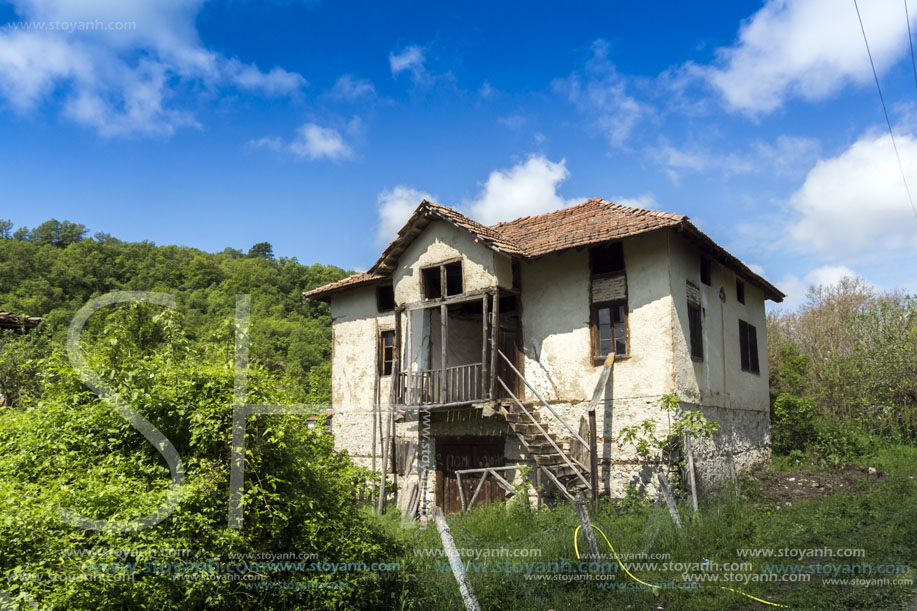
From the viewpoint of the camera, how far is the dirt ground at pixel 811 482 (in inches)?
556

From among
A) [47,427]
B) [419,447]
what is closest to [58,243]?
[419,447]

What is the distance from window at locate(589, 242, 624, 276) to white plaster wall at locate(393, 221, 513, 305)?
1.93m

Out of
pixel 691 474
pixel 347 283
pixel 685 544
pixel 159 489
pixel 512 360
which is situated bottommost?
pixel 685 544

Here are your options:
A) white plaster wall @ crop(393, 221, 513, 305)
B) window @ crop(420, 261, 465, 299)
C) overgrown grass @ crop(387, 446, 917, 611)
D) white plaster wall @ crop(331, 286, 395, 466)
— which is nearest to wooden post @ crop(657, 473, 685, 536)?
overgrown grass @ crop(387, 446, 917, 611)

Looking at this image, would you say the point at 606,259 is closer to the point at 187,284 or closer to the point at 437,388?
the point at 437,388

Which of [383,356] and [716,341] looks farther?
[383,356]

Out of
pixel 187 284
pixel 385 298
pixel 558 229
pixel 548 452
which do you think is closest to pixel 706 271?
pixel 558 229

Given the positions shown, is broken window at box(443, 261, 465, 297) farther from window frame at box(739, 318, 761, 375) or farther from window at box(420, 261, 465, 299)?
window frame at box(739, 318, 761, 375)

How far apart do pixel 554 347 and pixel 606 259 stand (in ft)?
7.57

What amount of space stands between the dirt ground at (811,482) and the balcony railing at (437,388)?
6.70 metres

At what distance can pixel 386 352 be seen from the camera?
18266 mm

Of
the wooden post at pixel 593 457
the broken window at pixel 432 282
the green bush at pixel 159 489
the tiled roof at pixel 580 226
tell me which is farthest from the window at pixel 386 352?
the green bush at pixel 159 489

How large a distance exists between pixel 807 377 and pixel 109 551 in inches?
993

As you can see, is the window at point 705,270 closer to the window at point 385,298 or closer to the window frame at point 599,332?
the window frame at point 599,332
